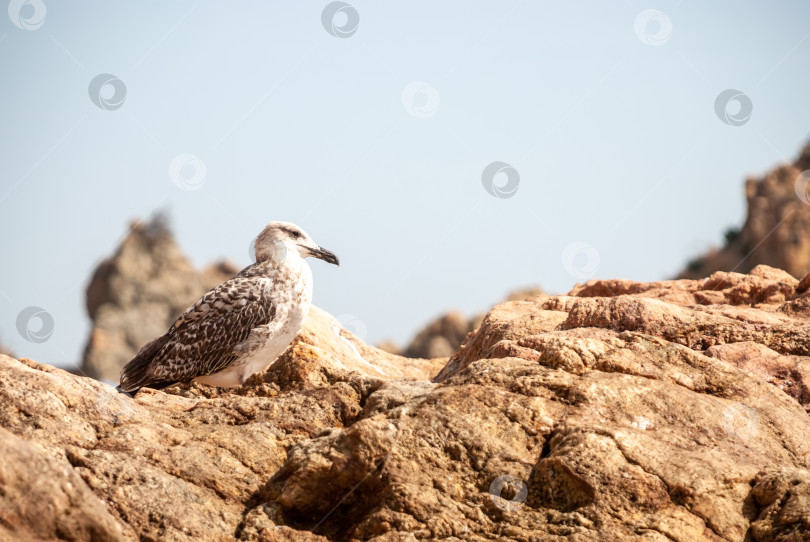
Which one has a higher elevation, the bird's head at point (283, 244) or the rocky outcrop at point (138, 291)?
the bird's head at point (283, 244)

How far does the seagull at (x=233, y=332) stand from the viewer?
9.36 meters

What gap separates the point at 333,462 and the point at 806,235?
118ft

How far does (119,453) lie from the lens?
542 centimetres

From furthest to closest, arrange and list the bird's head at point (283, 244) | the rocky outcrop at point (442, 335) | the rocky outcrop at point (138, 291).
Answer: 1. the rocky outcrop at point (138, 291)
2. the rocky outcrop at point (442, 335)
3. the bird's head at point (283, 244)

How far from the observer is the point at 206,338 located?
945cm

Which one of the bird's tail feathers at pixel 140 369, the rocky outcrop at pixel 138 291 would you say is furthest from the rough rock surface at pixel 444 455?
the rocky outcrop at pixel 138 291

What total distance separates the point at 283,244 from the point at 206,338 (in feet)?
4.32

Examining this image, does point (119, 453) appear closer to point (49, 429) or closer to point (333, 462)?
point (49, 429)

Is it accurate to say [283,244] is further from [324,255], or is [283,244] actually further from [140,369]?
[140,369]

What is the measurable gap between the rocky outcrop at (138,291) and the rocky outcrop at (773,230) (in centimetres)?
2255

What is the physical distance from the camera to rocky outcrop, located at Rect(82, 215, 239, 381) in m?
42.9

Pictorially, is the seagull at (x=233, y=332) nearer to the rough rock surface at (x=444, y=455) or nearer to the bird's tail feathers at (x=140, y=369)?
the bird's tail feathers at (x=140, y=369)

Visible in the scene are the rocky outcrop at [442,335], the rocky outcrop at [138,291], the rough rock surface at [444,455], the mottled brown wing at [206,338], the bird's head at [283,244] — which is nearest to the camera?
the rough rock surface at [444,455]

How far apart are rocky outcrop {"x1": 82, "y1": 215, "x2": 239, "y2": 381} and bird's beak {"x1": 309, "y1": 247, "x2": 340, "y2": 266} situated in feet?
110
